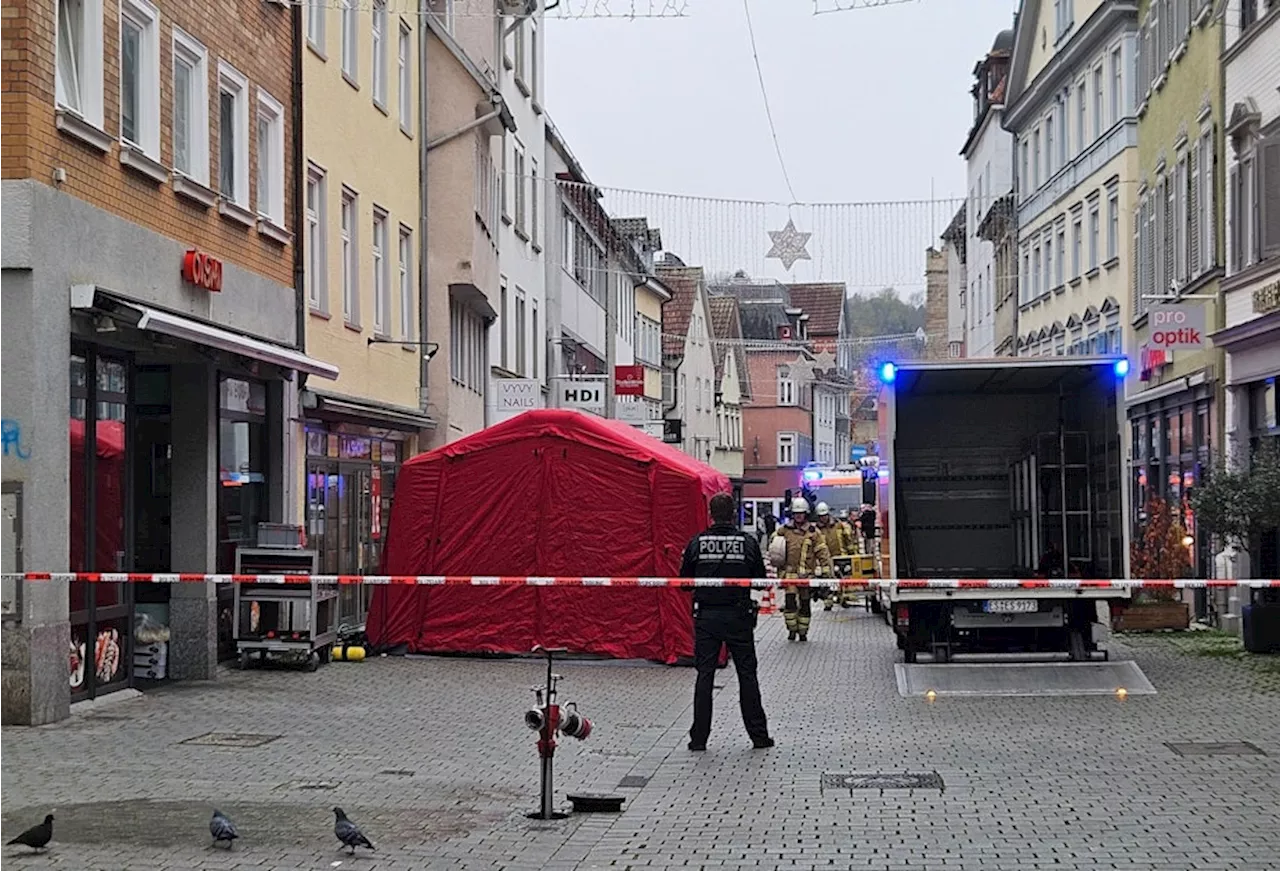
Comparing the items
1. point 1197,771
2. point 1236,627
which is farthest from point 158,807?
point 1236,627

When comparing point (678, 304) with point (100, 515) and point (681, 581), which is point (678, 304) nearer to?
point (100, 515)

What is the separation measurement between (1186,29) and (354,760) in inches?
797

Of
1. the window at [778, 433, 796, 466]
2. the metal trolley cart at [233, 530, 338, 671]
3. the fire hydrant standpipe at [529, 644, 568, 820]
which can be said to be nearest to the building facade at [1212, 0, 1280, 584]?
the metal trolley cart at [233, 530, 338, 671]

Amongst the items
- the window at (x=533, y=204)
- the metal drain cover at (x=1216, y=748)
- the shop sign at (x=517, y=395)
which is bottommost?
the metal drain cover at (x=1216, y=748)

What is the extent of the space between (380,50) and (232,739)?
14115 mm

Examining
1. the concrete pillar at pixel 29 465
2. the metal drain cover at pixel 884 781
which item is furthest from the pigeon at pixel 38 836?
the concrete pillar at pixel 29 465

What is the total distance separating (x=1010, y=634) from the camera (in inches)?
707

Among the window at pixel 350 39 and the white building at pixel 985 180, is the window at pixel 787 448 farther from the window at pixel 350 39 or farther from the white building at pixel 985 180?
the window at pixel 350 39

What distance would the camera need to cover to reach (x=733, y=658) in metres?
13.0

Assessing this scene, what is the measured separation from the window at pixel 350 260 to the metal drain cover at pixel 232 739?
10007mm

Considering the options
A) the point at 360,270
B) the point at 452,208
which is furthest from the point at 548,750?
the point at 452,208

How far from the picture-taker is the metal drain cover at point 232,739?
13.0 meters

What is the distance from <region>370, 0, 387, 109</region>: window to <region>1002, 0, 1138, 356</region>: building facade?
15793 millimetres

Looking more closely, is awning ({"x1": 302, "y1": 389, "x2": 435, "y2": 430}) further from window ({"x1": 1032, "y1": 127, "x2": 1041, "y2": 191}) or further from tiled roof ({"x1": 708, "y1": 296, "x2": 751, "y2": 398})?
tiled roof ({"x1": 708, "y1": 296, "x2": 751, "y2": 398})
